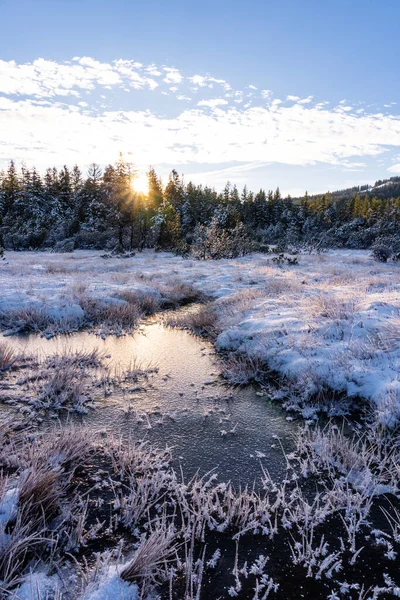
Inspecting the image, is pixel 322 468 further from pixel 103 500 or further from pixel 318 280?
pixel 318 280

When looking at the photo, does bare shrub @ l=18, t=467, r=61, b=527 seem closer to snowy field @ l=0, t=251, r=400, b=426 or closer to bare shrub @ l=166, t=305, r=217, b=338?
snowy field @ l=0, t=251, r=400, b=426

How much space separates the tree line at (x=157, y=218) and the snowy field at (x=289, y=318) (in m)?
16.1

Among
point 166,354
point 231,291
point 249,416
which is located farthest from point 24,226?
point 249,416

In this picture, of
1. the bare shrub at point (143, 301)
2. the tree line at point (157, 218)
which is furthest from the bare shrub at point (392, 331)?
the tree line at point (157, 218)

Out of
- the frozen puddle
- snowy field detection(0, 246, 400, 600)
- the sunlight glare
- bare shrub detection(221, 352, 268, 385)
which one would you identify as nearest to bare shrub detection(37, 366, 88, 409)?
snowy field detection(0, 246, 400, 600)

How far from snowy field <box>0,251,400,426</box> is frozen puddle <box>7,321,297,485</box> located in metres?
0.99

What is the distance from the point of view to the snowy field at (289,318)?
6.38 metres

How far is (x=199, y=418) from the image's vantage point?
5.75m

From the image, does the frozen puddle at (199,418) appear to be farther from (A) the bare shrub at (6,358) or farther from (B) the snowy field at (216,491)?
(A) the bare shrub at (6,358)

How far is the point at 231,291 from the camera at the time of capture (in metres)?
15.5

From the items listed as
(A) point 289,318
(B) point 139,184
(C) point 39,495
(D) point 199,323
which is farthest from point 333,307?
(B) point 139,184

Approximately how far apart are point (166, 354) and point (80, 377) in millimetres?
2555

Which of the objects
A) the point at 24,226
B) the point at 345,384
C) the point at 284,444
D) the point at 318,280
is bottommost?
the point at 284,444

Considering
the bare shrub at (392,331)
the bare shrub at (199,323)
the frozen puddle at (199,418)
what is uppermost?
the bare shrub at (392,331)
